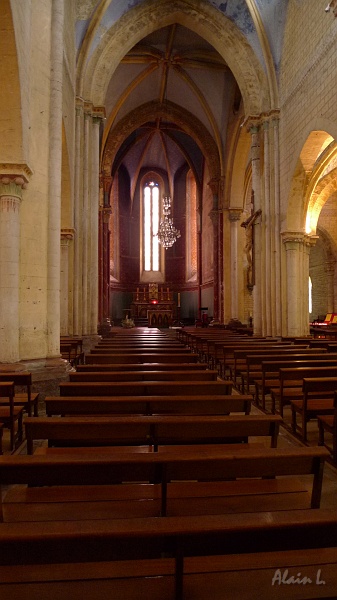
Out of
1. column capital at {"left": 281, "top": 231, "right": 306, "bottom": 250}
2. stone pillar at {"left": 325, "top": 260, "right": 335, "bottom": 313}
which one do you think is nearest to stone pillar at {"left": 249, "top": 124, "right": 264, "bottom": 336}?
column capital at {"left": 281, "top": 231, "right": 306, "bottom": 250}

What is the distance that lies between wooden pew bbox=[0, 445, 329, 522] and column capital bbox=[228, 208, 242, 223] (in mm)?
22108

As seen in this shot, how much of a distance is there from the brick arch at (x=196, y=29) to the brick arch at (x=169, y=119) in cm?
778

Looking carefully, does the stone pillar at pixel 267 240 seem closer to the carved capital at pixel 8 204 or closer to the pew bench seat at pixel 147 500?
the carved capital at pixel 8 204

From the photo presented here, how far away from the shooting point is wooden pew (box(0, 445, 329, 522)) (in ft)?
6.89

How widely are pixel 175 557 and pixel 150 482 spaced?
2.46 ft

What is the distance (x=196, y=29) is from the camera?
57.1ft

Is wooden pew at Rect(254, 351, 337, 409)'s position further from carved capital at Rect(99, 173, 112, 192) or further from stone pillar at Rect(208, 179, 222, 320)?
carved capital at Rect(99, 173, 112, 192)

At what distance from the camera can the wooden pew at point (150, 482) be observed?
2100 mm

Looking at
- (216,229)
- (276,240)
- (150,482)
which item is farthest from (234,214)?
(150,482)

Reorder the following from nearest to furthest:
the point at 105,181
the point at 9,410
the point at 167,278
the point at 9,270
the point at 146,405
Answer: the point at 146,405 < the point at 9,410 < the point at 9,270 < the point at 105,181 < the point at 167,278

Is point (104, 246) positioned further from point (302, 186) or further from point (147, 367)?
point (147, 367)

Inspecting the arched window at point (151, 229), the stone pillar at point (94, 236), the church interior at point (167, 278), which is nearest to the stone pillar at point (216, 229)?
the church interior at point (167, 278)

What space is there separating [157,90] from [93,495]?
2580 centimetres

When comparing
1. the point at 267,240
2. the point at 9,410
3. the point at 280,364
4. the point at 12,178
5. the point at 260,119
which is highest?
Answer: the point at 260,119
